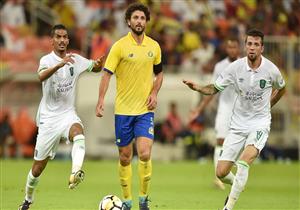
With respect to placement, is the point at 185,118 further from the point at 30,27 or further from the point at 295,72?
the point at 30,27

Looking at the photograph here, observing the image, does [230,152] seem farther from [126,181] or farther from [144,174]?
[126,181]

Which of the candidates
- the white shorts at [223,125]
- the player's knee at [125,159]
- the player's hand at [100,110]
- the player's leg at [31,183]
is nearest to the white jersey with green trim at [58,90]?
the player's leg at [31,183]

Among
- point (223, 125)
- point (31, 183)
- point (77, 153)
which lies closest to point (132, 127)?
point (77, 153)

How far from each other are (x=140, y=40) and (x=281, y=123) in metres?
17.6

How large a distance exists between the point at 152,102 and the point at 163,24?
61.7ft

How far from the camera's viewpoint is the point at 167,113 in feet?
96.2

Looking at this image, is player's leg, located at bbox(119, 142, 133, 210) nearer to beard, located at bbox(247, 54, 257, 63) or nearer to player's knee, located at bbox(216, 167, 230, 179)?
player's knee, located at bbox(216, 167, 230, 179)

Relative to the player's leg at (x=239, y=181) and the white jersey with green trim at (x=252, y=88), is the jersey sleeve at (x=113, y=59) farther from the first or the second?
the player's leg at (x=239, y=181)

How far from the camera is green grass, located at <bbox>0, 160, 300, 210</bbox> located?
50.1 ft

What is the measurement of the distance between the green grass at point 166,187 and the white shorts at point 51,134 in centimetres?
116

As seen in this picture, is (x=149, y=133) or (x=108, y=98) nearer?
(x=149, y=133)

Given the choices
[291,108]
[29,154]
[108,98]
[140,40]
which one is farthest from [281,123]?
[140,40]

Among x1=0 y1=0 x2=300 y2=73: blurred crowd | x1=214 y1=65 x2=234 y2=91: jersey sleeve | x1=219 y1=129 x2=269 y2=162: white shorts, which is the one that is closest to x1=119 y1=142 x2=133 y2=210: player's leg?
x1=219 y1=129 x2=269 y2=162: white shorts

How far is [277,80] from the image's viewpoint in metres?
13.2
